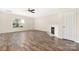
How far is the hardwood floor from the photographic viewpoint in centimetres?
196

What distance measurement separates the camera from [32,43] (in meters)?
2.00

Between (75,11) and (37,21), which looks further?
(37,21)

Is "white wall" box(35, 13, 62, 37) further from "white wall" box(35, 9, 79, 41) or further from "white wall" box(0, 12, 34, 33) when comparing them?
"white wall" box(0, 12, 34, 33)

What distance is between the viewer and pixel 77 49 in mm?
1973

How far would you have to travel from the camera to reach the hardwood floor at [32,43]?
77.2 inches

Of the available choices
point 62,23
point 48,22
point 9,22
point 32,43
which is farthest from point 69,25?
point 9,22

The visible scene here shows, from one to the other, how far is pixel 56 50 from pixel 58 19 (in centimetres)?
65

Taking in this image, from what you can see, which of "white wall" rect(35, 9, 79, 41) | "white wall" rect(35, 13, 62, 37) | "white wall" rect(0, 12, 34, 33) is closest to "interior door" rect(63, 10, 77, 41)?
"white wall" rect(35, 9, 79, 41)

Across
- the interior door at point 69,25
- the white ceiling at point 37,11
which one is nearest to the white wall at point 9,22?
the white ceiling at point 37,11

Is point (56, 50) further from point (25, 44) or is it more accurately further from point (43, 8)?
point (43, 8)
